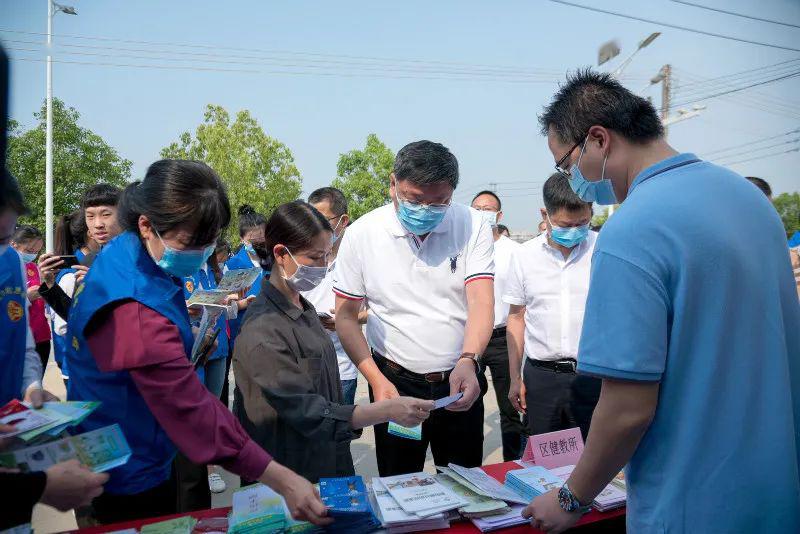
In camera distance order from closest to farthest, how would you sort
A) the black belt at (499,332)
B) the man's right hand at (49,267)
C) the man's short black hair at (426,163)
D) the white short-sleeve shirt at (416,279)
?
the man's short black hair at (426,163) < the white short-sleeve shirt at (416,279) < the man's right hand at (49,267) < the black belt at (499,332)

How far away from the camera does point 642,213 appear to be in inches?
46.8

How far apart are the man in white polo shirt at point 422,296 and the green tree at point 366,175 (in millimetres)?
24854

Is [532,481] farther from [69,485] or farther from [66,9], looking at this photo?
[66,9]

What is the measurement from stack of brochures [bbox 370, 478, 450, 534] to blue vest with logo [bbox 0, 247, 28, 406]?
1.16 metres

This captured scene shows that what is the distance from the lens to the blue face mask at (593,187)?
147 centimetres

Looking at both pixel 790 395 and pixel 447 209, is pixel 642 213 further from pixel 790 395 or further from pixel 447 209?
pixel 447 209

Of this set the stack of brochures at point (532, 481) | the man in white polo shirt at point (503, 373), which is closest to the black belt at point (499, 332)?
the man in white polo shirt at point (503, 373)

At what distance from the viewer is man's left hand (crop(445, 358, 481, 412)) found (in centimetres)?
218

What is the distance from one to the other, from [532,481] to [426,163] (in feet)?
4.18

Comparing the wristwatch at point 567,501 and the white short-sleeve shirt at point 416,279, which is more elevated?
the white short-sleeve shirt at point 416,279

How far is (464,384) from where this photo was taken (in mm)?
2234

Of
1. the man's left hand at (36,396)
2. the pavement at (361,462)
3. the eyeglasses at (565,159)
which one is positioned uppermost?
the eyeglasses at (565,159)

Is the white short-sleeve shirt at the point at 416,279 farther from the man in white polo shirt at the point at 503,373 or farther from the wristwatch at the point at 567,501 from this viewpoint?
the man in white polo shirt at the point at 503,373

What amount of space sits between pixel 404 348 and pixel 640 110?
4.63 feet
